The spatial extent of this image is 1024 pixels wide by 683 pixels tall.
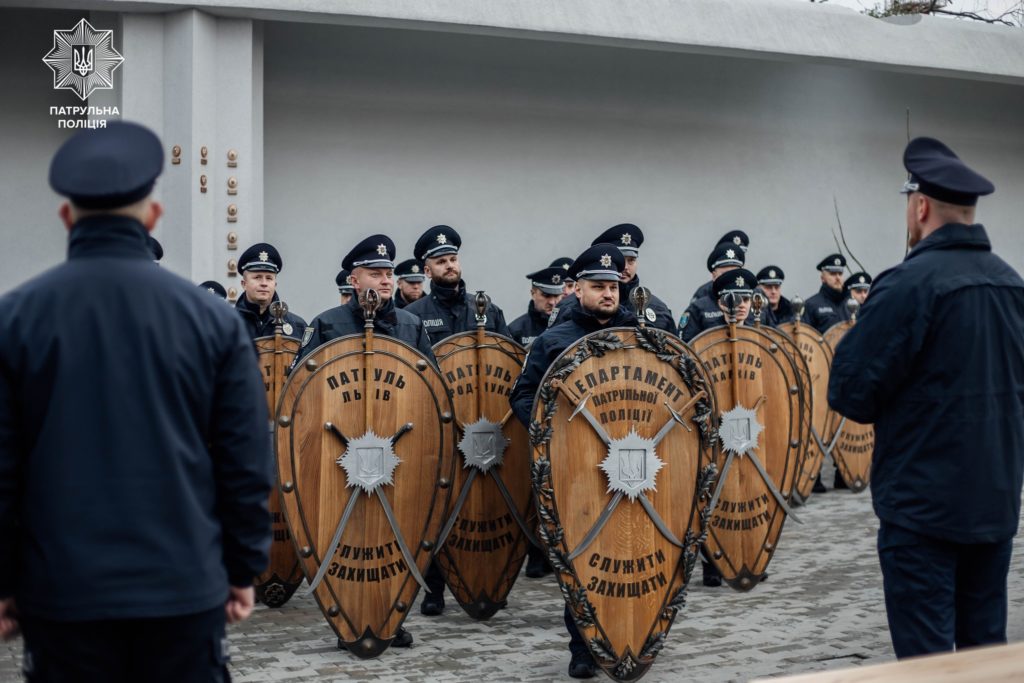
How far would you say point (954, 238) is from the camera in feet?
12.8

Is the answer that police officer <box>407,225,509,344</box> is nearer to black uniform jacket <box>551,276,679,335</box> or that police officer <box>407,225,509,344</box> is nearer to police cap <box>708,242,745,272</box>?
black uniform jacket <box>551,276,679,335</box>

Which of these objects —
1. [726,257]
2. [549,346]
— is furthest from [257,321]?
[726,257]

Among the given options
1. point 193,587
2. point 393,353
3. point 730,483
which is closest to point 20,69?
point 393,353

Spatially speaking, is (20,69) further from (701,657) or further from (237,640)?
(701,657)

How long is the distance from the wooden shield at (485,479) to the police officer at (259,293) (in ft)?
4.70

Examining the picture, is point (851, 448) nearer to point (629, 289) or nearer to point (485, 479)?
point (629, 289)

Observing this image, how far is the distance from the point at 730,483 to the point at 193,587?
485 cm

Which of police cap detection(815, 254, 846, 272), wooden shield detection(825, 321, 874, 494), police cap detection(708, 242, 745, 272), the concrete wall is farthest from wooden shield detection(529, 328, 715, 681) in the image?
police cap detection(815, 254, 846, 272)

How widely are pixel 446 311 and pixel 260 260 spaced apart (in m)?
1.24

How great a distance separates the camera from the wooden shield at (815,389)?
1000 centimetres

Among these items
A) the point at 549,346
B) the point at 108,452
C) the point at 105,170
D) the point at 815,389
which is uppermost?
the point at 105,170

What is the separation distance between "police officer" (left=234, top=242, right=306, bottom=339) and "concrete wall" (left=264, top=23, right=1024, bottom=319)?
152 inches

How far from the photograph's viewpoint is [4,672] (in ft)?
18.2

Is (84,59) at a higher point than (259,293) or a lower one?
higher
